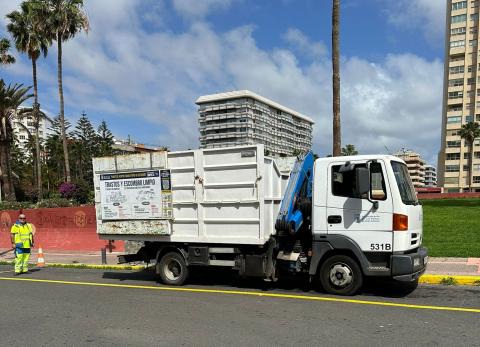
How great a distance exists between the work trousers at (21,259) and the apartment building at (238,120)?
120596mm

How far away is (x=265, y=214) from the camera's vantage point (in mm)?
7910

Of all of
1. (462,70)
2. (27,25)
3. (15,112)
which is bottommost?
(15,112)

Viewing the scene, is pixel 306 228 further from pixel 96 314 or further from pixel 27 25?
pixel 27 25

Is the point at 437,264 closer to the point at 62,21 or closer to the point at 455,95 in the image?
the point at 62,21

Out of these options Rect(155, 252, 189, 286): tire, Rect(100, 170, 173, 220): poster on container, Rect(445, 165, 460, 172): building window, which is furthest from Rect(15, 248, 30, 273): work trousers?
Rect(445, 165, 460, 172): building window

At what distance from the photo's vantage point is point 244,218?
8070 millimetres

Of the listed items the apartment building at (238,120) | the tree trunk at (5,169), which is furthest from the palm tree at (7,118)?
the apartment building at (238,120)

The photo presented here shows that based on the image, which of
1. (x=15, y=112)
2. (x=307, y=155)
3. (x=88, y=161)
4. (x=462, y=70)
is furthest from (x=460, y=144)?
(x=307, y=155)

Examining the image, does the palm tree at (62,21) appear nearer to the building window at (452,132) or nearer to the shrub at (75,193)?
the shrub at (75,193)

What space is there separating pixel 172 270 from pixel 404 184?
5005 mm

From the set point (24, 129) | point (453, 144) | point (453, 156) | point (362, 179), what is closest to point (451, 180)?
point (453, 156)

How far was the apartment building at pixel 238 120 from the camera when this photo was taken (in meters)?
138

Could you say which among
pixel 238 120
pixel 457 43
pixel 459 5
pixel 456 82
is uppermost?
pixel 459 5

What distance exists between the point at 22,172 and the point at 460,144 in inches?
3668
